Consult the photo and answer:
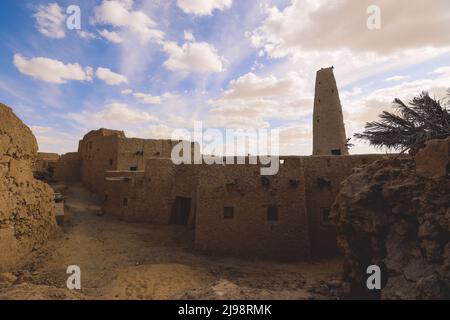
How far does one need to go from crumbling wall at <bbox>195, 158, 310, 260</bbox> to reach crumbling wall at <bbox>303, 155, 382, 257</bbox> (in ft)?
2.55

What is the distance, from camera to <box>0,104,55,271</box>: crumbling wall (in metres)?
10.0

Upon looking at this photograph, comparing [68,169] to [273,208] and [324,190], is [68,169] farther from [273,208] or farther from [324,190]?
[324,190]

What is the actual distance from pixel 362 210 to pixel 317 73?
14.6 m

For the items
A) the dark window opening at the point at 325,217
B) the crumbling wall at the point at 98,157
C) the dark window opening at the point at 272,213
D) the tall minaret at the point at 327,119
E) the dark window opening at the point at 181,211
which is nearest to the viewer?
the dark window opening at the point at 272,213

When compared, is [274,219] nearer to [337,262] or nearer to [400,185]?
[337,262]

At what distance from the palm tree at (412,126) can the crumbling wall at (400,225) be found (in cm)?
66

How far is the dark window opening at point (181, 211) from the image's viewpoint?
53.5ft

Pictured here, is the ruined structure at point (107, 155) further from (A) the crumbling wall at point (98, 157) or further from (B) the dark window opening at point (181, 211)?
(B) the dark window opening at point (181, 211)

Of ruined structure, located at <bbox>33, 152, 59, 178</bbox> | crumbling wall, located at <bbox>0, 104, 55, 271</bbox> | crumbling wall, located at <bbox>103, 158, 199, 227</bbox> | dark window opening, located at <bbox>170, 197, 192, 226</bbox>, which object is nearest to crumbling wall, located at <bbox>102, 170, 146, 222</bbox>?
crumbling wall, located at <bbox>103, 158, 199, 227</bbox>

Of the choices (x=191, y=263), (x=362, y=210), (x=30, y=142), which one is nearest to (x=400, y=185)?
(x=362, y=210)

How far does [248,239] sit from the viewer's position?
12.5 metres

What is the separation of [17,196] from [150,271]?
233 inches

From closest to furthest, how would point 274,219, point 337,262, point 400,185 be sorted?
point 400,185 → point 337,262 → point 274,219

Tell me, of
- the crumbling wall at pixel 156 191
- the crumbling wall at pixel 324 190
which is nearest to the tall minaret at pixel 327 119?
the crumbling wall at pixel 324 190
